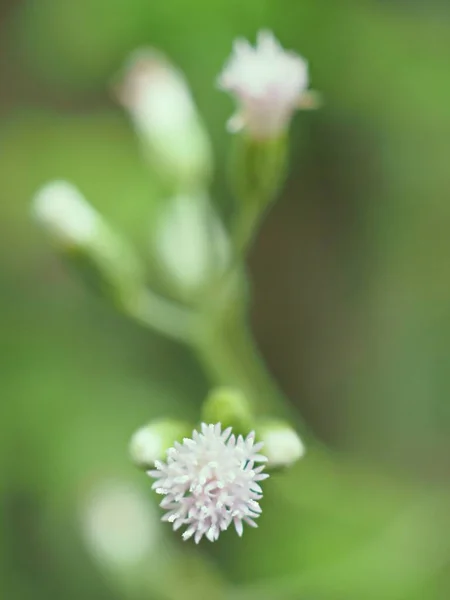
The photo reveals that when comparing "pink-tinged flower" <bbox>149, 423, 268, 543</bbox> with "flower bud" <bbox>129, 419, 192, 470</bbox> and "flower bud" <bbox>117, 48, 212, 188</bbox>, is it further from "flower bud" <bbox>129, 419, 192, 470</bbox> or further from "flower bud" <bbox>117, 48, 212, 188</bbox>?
"flower bud" <bbox>117, 48, 212, 188</bbox>

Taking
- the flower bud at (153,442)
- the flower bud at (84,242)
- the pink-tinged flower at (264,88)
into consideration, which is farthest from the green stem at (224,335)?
the flower bud at (153,442)

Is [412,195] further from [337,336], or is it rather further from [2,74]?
[2,74]

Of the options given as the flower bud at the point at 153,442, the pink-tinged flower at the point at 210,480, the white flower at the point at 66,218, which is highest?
the white flower at the point at 66,218

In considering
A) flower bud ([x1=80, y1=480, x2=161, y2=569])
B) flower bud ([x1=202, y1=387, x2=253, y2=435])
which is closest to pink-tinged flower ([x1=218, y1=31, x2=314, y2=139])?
flower bud ([x1=202, y1=387, x2=253, y2=435])

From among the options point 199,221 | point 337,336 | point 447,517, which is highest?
point 337,336

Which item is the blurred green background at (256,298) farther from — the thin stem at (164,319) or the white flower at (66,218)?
the white flower at (66,218)

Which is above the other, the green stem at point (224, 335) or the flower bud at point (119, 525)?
the green stem at point (224, 335)

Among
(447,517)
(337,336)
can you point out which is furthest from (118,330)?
(447,517)

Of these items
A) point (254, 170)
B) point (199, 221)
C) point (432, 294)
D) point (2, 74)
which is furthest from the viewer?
point (2, 74)
